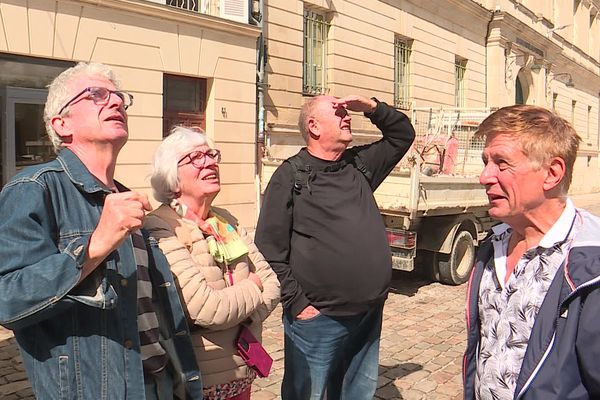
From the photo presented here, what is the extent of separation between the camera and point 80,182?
5.74 ft

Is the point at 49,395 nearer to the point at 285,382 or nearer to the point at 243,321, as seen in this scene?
the point at 243,321

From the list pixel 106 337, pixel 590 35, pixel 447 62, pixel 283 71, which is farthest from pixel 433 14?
pixel 590 35

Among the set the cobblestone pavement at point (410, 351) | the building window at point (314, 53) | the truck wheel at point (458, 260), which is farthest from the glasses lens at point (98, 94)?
the building window at point (314, 53)

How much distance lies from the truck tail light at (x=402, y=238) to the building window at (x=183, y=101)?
5187 millimetres

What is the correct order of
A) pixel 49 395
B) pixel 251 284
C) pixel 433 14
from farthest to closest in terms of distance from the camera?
1. pixel 433 14
2. pixel 251 284
3. pixel 49 395

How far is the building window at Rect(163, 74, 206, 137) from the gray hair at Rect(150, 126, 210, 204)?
8.01 metres

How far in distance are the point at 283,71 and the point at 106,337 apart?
1108 centimetres

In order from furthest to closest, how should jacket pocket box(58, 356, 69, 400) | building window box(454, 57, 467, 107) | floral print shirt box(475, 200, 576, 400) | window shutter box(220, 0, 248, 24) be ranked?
building window box(454, 57, 467, 107) → window shutter box(220, 0, 248, 24) → floral print shirt box(475, 200, 576, 400) → jacket pocket box(58, 356, 69, 400)

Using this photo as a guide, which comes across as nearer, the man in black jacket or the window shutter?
the man in black jacket

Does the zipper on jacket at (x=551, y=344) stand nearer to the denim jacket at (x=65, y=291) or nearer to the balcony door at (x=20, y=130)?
the denim jacket at (x=65, y=291)

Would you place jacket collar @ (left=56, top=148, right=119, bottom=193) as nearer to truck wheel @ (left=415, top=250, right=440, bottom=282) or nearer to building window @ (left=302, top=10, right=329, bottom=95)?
truck wheel @ (left=415, top=250, right=440, bottom=282)

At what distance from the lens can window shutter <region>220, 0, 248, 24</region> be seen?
34.9 ft

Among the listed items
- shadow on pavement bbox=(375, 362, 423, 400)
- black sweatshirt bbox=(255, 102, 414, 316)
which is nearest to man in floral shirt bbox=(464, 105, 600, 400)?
black sweatshirt bbox=(255, 102, 414, 316)

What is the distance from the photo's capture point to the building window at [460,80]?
2014cm
